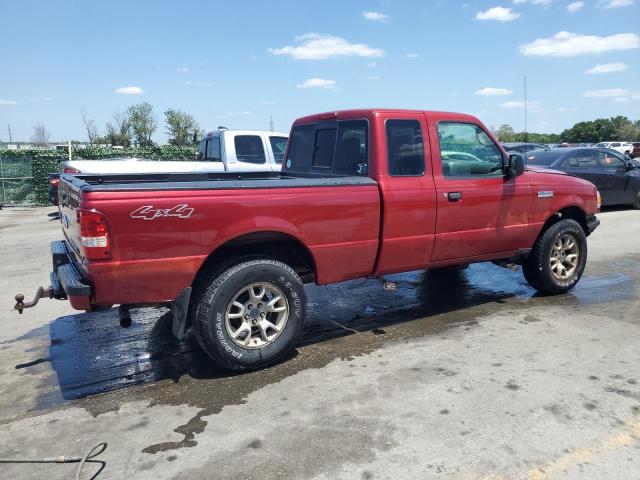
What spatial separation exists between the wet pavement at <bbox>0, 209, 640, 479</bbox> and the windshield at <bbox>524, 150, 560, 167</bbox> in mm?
7315

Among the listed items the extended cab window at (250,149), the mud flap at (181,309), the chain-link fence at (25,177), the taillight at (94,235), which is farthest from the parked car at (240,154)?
the chain-link fence at (25,177)

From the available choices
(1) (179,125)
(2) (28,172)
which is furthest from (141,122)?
(2) (28,172)

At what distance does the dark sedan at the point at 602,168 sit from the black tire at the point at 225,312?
10.1 metres

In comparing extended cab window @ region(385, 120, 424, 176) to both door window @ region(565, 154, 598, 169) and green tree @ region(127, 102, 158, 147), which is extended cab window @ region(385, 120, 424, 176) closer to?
door window @ region(565, 154, 598, 169)

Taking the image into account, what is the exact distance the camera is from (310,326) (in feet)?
17.0

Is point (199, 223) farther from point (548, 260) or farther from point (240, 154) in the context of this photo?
point (240, 154)

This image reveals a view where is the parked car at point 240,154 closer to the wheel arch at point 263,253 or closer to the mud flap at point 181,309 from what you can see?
the wheel arch at point 263,253

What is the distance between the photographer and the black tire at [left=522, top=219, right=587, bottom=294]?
5805 millimetres

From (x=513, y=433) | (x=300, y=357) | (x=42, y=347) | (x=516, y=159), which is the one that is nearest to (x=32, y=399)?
(x=42, y=347)

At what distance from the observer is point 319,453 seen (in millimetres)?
2951

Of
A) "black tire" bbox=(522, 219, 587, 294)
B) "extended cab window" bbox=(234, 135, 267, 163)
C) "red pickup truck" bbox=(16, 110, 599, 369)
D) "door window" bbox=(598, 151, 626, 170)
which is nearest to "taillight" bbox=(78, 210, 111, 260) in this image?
"red pickup truck" bbox=(16, 110, 599, 369)

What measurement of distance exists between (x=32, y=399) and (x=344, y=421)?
7.44 feet

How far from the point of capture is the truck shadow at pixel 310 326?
13.6 ft

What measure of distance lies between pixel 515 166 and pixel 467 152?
540 mm
